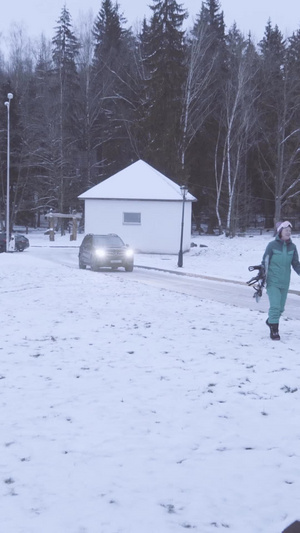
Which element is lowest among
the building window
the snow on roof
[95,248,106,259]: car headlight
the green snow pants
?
[95,248,106,259]: car headlight

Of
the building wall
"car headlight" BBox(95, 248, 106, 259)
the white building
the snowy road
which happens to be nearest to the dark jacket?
the snowy road

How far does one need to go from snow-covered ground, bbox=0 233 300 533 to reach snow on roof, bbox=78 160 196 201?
27143mm

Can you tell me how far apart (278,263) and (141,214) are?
28770 millimetres

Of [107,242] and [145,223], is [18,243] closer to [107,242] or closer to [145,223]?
[145,223]

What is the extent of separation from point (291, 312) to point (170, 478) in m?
9.34

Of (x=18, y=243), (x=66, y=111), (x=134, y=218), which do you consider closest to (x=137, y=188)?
(x=134, y=218)

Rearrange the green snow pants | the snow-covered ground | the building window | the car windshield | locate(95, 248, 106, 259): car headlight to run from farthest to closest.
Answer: the building window < the car windshield < locate(95, 248, 106, 259): car headlight < the green snow pants < the snow-covered ground

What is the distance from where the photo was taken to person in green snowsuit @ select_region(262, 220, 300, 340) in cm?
920

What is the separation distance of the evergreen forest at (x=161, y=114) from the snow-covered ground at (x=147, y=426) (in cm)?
3702

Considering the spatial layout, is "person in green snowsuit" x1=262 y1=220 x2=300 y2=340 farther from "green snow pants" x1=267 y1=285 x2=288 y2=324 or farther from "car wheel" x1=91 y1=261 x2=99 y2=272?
"car wheel" x1=91 y1=261 x2=99 y2=272

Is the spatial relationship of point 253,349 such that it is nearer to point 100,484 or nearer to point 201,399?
point 201,399

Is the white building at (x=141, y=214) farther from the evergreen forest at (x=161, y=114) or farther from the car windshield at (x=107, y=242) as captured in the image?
the car windshield at (x=107, y=242)

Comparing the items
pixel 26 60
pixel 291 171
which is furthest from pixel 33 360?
pixel 26 60

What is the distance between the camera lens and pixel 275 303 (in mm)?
9203
